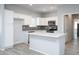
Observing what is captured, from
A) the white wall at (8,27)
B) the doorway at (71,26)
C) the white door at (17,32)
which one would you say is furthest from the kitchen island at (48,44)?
the doorway at (71,26)

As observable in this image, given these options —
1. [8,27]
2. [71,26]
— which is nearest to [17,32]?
[8,27]

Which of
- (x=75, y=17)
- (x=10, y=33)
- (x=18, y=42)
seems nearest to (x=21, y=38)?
(x=18, y=42)

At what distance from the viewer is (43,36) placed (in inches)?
93.6

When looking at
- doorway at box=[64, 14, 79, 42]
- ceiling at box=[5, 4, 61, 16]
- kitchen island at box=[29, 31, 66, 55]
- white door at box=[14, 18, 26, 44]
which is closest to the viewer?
kitchen island at box=[29, 31, 66, 55]

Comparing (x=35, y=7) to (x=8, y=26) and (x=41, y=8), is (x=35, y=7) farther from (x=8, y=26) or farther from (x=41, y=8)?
(x=8, y=26)

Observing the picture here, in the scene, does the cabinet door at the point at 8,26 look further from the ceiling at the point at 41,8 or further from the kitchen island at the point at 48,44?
the kitchen island at the point at 48,44

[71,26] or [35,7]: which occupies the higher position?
[35,7]

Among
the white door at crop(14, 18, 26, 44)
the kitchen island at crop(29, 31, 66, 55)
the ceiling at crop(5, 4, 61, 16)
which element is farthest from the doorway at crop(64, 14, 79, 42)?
the white door at crop(14, 18, 26, 44)

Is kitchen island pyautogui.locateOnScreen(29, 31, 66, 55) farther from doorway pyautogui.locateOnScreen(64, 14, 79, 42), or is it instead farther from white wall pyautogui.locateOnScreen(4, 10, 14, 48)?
doorway pyautogui.locateOnScreen(64, 14, 79, 42)

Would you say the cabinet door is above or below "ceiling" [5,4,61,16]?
below

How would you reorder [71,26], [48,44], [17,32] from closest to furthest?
1. [48,44]
2. [17,32]
3. [71,26]

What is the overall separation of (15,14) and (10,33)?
0.59m

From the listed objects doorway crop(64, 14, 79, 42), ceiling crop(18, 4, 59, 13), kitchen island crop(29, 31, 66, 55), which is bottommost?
kitchen island crop(29, 31, 66, 55)

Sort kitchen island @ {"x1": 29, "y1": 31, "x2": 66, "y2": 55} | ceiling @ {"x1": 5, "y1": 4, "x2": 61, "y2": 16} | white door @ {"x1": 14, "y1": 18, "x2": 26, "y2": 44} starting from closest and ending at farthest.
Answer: kitchen island @ {"x1": 29, "y1": 31, "x2": 66, "y2": 55}, ceiling @ {"x1": 5, "y1": 4, "x2": 61, "y2": 16}, white door @ {"x1": 14, "y1": 18, "x2": 26, "y2": 44}
